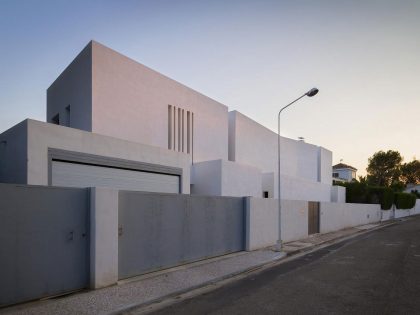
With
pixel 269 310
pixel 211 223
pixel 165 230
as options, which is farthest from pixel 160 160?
pixel 269 310

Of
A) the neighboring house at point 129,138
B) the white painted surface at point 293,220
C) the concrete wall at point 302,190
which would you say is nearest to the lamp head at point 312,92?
the white painted surface at point 293,220

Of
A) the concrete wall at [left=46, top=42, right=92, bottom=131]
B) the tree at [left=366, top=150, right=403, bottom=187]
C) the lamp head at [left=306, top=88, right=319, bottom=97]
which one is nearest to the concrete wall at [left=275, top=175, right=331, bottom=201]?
the lamp head at [left=306, top=88, right=319, bottom=97]

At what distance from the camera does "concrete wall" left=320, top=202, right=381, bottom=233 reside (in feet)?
72.7

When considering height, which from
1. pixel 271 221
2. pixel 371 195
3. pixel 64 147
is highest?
pixel 64 147

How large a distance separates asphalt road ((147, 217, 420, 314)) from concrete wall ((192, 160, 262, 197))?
8769 mm

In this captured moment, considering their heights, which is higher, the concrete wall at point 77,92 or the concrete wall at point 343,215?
the concrete wall at point 77,92

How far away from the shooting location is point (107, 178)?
41.5 ft

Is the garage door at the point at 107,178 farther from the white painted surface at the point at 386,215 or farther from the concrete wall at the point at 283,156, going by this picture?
the white painted surface at the point at 386,215

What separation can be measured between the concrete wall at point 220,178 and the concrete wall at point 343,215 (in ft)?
17.4

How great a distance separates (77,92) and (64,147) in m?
7.26

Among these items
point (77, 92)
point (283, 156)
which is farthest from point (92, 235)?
point (283, 156)

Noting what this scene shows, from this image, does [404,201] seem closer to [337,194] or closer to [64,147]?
[337,194]

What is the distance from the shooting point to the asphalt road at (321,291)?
245 inches

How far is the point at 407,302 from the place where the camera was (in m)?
6.57
